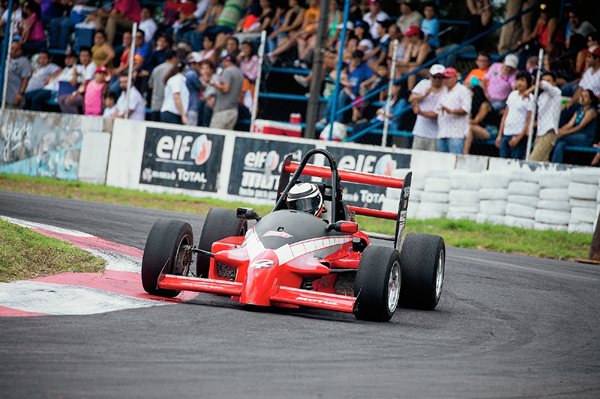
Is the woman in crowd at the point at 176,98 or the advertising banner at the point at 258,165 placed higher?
the woman in crowd at the point at 176,98

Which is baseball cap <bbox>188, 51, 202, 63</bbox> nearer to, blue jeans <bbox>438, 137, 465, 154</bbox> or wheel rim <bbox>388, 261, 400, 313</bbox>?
blue jeans <bbox>438, 137, 465, 154</bbox>

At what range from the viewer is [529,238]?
16.2 meters

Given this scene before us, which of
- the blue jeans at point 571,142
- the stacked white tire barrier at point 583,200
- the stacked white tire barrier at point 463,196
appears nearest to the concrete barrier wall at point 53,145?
the stacked white tire barrier at point 463,196

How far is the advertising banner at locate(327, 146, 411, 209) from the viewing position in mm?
18219

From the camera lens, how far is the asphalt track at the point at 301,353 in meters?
5.18

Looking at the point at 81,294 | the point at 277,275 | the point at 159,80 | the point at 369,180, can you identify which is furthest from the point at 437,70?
the point at 81,294

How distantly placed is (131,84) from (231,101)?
2327mm

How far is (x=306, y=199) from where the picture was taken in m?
9.09

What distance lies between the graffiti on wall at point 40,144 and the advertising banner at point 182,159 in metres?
1.66

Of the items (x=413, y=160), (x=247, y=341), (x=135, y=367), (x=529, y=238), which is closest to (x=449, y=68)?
(x=413, y=160)

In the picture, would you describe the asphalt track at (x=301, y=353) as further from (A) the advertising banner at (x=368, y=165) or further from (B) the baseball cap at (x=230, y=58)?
(B) the baseball cap at (x=230, y=58)

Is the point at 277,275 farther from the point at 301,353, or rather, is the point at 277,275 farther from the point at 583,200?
the point at 583,200

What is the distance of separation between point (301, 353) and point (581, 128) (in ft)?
37.6

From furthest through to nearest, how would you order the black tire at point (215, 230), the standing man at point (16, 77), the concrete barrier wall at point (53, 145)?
1. the standing man at point (16, 77)
2. the concrete barrier wall at point (53, 145)
3. the black tire at point (215, 230)
